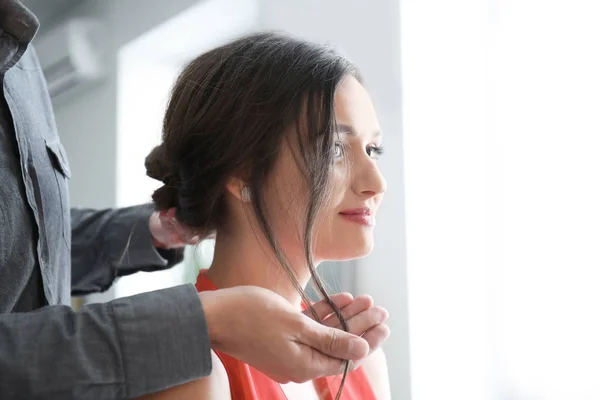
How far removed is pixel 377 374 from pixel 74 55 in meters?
1.64

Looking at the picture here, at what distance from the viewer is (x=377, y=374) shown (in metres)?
1.10

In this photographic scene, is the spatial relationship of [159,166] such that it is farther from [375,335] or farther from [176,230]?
[375,335]

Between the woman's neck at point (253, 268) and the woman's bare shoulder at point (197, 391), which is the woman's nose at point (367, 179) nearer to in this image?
the woman's neck at point (253, 268)

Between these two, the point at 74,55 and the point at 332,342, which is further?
the point at 74,55

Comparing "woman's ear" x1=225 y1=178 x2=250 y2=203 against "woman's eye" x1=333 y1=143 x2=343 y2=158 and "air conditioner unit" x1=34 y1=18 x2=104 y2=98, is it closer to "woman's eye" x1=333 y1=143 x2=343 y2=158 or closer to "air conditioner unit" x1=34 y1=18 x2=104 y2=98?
"woman's eye" x1=333 y1=143 x2=343 y2=158

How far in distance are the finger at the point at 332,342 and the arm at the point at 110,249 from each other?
677 millimetres

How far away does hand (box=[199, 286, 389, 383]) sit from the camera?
0.65 metres

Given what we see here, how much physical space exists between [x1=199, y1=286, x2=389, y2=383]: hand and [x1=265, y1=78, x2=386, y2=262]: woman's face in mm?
274

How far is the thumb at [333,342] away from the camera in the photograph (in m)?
0.66

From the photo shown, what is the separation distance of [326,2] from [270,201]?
82cm

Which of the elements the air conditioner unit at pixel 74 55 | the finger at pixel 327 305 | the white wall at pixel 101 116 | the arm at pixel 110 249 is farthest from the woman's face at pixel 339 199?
the air conditioner unit at pixel 74 55

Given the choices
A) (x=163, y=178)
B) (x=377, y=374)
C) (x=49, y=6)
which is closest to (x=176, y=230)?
(x=163, y=178)

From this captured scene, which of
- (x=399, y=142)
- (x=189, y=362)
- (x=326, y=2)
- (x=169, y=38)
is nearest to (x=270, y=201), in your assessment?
(x=189, y=362)

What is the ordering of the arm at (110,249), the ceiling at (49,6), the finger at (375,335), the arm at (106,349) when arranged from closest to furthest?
the arm at (106,349), the finger at (375,335), the arm at (110,249), the ceiling at (49,6)
